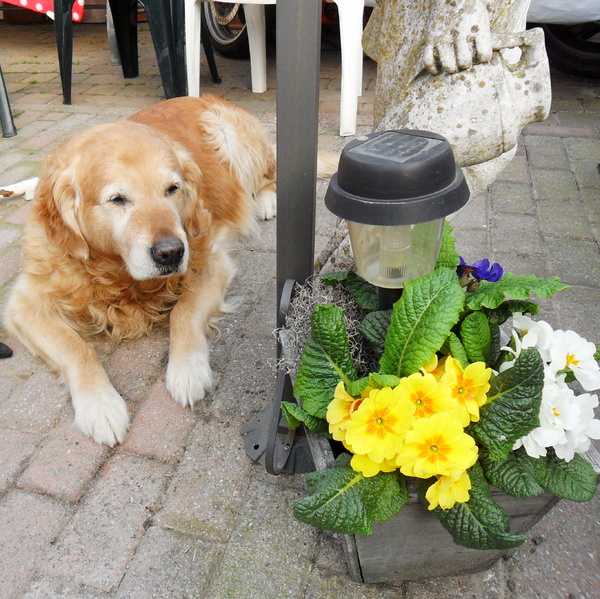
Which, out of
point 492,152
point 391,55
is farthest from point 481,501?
point 391,55

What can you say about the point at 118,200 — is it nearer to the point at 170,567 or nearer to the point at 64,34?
the point at 170,567

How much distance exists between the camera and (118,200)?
225cm

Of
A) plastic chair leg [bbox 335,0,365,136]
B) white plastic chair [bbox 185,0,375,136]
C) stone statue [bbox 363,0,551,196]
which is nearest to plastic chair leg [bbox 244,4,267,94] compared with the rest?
white plastic chair [bbox 185,0,375,136]

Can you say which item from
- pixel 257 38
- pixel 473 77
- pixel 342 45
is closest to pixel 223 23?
pixel 257 38

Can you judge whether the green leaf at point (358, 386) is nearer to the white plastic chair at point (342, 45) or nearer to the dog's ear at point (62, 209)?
the dog's ear at point (62, 209)

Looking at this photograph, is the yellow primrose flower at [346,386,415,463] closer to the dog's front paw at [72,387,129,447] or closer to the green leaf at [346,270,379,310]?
the green leaf at [346,270,379,310]

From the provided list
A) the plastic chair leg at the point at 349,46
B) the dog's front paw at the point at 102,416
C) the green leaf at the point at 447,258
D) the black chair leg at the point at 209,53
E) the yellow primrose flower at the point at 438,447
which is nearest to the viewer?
the yellow primrose flower at the point at 438,447

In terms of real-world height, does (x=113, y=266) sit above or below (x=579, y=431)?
below

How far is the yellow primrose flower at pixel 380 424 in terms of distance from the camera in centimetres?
115

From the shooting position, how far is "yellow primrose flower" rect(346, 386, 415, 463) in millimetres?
1147

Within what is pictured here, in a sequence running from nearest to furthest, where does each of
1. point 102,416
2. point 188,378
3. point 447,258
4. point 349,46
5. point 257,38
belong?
point 447,258, point 102,416, point 188,378, point 349,46, point 257,38

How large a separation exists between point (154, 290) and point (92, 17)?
671cm

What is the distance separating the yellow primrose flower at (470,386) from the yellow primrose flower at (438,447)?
0.25 feet

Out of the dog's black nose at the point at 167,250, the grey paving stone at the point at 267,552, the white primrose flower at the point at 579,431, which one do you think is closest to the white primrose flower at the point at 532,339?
the white primrose flower at the point at 579,431
